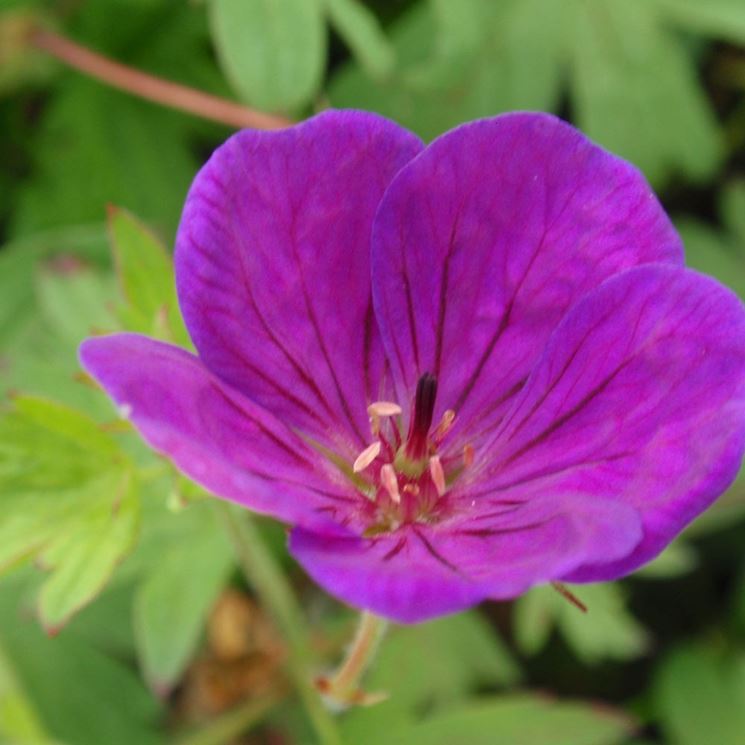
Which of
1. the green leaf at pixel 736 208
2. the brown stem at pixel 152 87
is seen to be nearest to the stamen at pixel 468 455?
the brown stem at pixel 152 87

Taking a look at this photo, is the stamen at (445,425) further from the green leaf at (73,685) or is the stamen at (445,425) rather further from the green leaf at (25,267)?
the green leaf at (73,685)

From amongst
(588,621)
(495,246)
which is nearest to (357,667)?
(495,246)

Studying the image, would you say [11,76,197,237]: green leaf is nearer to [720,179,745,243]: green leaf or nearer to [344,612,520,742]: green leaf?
[344,612,520,742]: green leaf

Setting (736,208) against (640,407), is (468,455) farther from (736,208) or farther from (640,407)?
(736,208)

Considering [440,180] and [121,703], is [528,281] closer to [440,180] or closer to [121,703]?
[440,180]

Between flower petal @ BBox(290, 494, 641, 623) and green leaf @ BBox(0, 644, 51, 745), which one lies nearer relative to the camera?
flower petal @ BBox(290, 494, 641, 623)

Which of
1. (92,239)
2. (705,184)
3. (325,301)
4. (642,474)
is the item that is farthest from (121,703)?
(705,184)

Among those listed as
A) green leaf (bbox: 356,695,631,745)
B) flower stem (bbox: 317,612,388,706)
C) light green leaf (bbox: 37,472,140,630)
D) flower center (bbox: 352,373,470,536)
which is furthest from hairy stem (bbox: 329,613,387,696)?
green leaf (bbox: 356,695,631,745)
